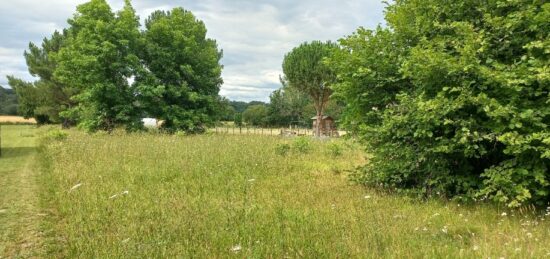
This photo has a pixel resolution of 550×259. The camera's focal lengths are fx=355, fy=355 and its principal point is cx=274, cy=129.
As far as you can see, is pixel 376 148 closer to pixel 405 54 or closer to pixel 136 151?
pixel 405 54

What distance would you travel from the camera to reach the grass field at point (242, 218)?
410 cm

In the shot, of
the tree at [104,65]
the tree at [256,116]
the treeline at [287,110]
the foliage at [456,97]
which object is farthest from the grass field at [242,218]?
the tree at [256,116]

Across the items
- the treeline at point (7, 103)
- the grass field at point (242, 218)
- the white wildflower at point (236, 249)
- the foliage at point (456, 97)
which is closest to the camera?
the white wildflower at point (236, 249)

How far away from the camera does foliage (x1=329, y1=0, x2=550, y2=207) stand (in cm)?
526

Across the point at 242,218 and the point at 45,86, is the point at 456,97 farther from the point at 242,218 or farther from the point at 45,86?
the point at 45,86

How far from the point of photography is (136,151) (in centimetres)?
1177

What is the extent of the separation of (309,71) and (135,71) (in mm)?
21088

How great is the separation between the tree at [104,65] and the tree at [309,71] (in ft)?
66.9

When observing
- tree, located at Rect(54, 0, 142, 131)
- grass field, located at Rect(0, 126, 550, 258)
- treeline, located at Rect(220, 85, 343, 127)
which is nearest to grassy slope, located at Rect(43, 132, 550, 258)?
grass field, located at Rect(0, 126, 550, 258)

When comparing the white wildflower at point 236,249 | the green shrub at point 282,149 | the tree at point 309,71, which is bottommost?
the white wildflower at point 236,249

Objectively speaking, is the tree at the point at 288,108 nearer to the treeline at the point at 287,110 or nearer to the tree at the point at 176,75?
the treeline at the point at 287,110

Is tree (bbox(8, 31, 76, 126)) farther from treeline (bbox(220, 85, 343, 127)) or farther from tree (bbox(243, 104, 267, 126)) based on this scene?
tree (bbox(243, 104, 267, 126))

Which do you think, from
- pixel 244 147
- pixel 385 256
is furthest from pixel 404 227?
pixel 244 147

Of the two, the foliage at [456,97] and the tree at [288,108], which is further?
the tree at [288,108]
